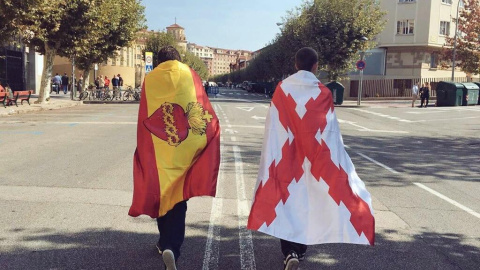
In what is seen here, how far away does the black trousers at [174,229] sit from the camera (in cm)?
355

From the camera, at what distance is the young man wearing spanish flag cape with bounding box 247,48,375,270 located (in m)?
3.46

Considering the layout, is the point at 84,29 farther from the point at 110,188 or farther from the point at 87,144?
the point at 110,188

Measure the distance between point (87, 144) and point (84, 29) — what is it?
1470 cm

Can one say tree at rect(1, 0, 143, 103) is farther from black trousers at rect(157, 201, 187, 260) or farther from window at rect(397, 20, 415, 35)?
window at rect(397, 20, 415, 35)

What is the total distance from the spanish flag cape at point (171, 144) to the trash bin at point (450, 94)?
30.2 metres

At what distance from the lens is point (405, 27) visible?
4625 cm

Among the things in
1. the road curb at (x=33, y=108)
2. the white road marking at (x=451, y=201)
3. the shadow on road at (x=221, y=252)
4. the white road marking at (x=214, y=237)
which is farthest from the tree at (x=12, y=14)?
the white road marking at (x=451, y=201)

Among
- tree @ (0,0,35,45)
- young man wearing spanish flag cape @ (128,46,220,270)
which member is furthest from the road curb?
young man wearing spanish flag cape @ (128,46,220,270)

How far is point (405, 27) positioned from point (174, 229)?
47.4 m

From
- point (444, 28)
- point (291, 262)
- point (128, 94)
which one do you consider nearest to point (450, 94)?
point (444, 28)

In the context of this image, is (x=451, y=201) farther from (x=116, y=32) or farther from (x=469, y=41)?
(x=469, y=41)

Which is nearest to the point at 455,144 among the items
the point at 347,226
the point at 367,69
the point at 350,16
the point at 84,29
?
the point at 347,226

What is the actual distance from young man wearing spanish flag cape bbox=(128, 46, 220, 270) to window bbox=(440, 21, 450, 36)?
159 ft

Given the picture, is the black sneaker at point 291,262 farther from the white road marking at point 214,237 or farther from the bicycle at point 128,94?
the bicycle at point 128,94
